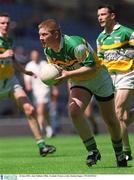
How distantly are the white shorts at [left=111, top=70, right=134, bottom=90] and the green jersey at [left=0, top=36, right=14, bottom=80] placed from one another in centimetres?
258

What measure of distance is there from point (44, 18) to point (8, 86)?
19546mm

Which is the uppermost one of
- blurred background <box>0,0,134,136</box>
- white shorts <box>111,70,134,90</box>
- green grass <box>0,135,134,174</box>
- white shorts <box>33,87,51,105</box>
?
white shorts <box>111,70,134,90</box>

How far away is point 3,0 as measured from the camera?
1302 inches

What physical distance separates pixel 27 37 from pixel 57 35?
2213 centimetres

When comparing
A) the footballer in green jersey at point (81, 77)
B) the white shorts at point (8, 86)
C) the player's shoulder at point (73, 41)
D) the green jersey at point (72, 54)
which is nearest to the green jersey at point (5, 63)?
the white shorts at point (8, 86)

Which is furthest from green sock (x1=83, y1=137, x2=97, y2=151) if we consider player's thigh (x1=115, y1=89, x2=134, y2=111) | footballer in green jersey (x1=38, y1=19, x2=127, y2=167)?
player's thigh (x1=115, y1=89, x2=134, y2=111)

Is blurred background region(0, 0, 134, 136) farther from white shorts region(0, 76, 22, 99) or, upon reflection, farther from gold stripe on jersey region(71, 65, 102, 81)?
gold stripe on jersey region(71, 65, 102, 81)

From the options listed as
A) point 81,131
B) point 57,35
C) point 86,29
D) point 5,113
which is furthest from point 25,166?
point 86,29

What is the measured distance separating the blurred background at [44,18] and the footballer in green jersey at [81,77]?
50.1 ft

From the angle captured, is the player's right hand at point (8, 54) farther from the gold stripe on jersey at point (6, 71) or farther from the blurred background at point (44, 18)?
the blurred background at point (44, 18)

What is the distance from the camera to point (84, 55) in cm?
1085

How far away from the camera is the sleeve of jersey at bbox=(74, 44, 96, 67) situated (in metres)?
10.8

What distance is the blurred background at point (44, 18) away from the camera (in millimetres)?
27792

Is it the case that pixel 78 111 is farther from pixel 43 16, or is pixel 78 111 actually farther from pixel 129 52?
pixel 43 16
